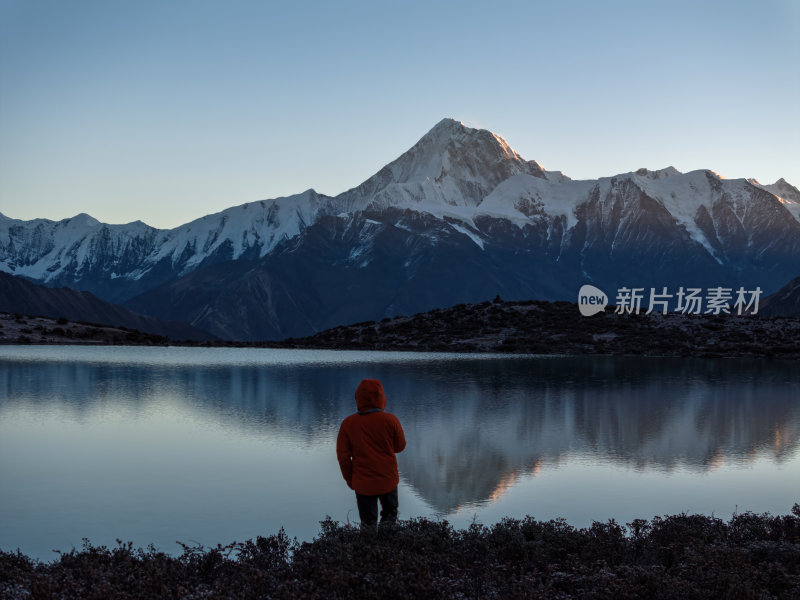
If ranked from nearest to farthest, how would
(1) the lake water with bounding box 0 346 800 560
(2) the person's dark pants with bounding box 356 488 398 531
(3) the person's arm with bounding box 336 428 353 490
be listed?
(3) the person's arm with bounding box 336 428 353 490, (2) the person's dark pants with bounding box 356 488 398 531, (1) the lake water with bounding box 0 346 800 560

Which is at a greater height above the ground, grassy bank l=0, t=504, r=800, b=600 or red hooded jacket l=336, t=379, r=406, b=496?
red hooded jacket l=336, t=379, r=406, b=496

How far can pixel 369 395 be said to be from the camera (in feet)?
41.2

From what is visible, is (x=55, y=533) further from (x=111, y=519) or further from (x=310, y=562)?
(x=310, y=562)

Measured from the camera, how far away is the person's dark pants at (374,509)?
507 inches

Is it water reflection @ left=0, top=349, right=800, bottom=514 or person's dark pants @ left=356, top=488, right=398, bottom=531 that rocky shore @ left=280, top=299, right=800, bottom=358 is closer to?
water reflection @ left=0, top=349, right=800, bottom=514

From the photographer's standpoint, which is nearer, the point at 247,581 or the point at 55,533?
the point at 247,581

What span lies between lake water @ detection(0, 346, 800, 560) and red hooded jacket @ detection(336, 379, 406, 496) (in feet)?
7.70

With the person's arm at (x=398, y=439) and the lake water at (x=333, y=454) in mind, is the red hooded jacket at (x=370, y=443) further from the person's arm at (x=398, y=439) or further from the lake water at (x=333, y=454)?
the lake water at (x=333, y=454)

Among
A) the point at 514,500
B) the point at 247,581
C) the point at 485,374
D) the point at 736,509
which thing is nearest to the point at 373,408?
the point at 247,581

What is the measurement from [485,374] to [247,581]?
144 feet

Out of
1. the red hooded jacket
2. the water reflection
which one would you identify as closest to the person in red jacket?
the red hooded jacket

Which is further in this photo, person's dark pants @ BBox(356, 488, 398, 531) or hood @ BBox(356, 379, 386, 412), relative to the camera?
person's dark pants @ BBox(356, 488, 398, 531)

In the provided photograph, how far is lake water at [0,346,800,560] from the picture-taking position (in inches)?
626

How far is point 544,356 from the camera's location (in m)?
80.4
